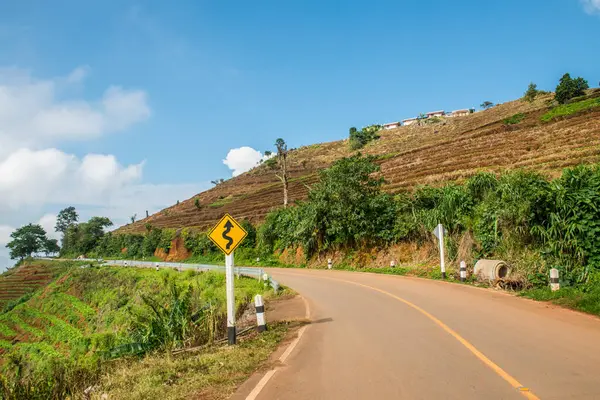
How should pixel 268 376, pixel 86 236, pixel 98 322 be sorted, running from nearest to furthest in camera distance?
pixel 268 376
pixel 98 322
pixel 86 236

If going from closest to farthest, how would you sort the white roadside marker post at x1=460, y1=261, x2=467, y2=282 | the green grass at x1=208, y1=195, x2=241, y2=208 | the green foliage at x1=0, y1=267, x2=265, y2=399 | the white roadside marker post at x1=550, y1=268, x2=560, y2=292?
the green foliage at x1=0, y1=267, x2=265, y2=399 < the white roadside marker post at x1=550, y1=268, x2=560, y2=292 < the white roadside marker post at x1=460, y1=261, x2=467, y2=282 < the green grass at x1=208, y1=195, x2=241, y2=208

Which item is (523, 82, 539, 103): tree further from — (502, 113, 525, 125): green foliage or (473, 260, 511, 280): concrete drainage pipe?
(473, 260, 511, 280): concrete drainage pipe

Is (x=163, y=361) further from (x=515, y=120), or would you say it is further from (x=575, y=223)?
(x=515, y=120)

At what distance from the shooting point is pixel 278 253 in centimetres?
4034

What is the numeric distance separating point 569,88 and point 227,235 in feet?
253

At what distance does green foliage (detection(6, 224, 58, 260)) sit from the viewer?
109 meters

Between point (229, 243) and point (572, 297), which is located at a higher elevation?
point (229, 243)

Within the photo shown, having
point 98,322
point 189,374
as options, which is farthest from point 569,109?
point 189,374

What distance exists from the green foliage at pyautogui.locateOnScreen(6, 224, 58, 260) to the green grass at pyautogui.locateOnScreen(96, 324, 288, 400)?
4816 inches

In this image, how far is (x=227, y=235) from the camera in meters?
9.50

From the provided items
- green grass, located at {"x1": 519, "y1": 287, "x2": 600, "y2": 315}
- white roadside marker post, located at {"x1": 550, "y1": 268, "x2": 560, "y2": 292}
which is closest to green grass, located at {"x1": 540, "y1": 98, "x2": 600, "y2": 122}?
white roadside marker post, located at {"x1": 550, "y1": 268, "x2": 560, "y2": 292}

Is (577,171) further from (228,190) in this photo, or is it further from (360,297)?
(228,190)

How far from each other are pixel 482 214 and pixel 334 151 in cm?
10150

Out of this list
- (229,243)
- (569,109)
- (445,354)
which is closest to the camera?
(445,354)
